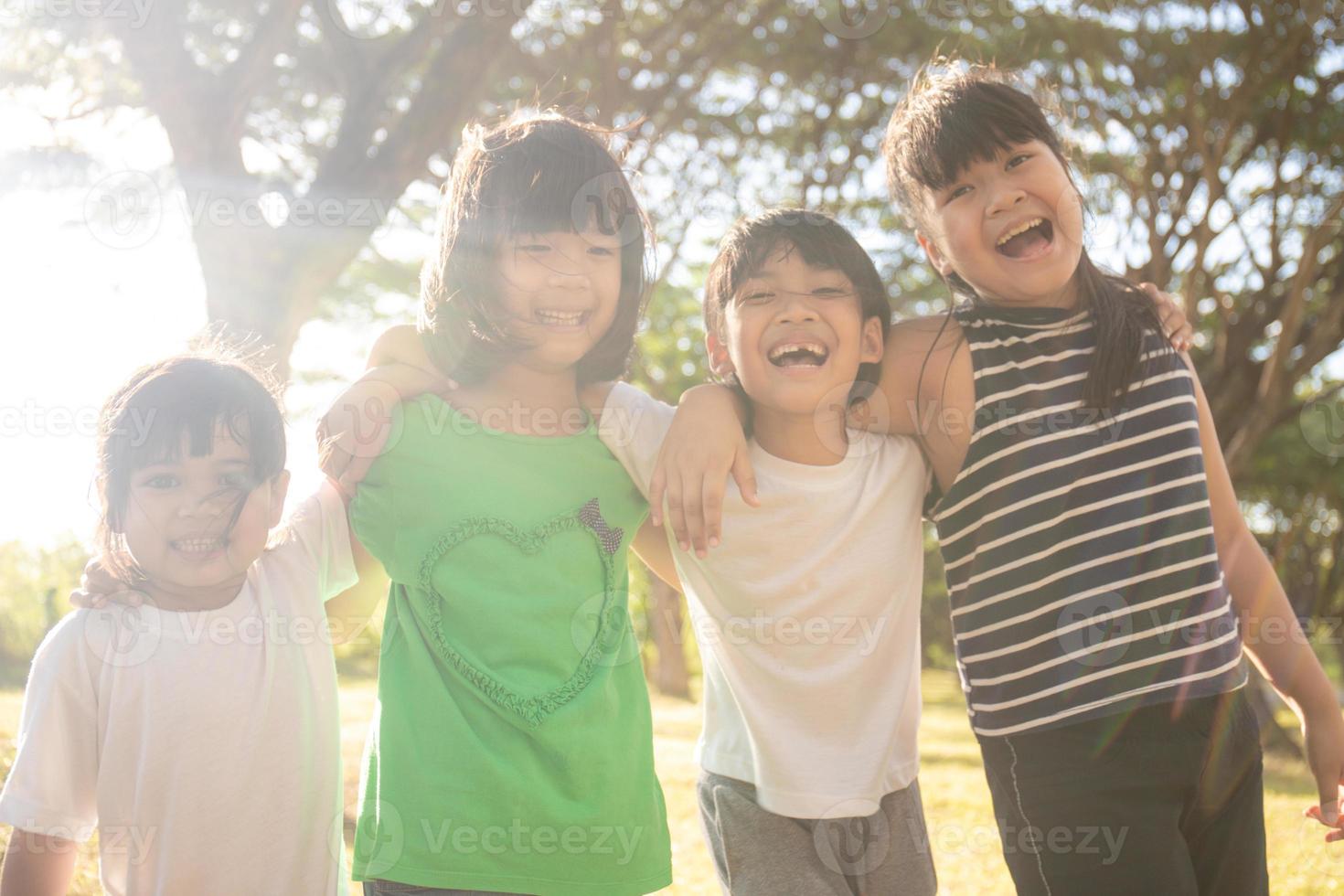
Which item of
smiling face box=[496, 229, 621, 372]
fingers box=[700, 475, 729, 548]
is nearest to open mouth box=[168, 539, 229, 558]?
smiling face box=[496, 229, 621, 372]

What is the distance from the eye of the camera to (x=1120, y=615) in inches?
81.0

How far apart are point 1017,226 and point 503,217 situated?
1.04 meters

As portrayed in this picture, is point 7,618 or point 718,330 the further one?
point 7,618

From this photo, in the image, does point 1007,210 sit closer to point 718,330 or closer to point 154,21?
point 718,330

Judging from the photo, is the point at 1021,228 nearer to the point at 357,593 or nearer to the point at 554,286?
the point at 554,286

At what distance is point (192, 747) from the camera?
82.6 inches

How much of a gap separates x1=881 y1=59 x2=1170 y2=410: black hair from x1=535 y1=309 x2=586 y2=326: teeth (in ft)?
2.65

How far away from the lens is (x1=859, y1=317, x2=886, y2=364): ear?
7.64ft

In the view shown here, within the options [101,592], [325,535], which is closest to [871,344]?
[325,535]

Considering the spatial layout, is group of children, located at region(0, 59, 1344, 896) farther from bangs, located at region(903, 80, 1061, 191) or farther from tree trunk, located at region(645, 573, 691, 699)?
tree trunk, located at region(645, 573, 691, 699)

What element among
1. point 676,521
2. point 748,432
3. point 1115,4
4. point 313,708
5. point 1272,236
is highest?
point 1115,4

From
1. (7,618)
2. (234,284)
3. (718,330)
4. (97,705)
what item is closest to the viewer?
(97,705)

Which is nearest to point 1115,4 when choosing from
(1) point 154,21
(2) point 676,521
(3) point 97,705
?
(1) point 154,21

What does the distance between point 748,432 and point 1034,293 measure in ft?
2.13
